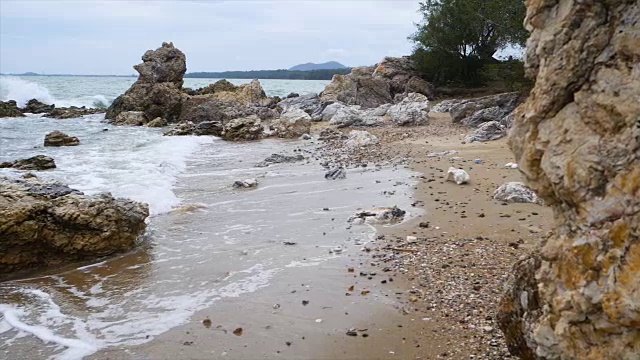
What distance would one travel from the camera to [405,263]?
6562 millimetres

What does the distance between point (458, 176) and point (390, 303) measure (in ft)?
18.6

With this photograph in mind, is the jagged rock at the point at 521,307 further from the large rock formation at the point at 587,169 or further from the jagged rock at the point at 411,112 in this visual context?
the jagged rock at the point at 411,112

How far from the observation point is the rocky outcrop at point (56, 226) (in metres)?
7.38

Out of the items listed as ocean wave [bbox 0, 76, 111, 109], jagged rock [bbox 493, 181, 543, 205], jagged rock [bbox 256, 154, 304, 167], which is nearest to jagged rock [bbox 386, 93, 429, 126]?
jagged rock [bbox 256, 154, 304, 167]

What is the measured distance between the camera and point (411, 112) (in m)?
23.1

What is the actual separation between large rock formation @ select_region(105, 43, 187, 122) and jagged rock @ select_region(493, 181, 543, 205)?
27919 mm

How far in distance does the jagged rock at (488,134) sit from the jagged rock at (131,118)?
21.7m

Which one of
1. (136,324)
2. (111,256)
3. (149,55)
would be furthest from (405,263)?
(149,55)

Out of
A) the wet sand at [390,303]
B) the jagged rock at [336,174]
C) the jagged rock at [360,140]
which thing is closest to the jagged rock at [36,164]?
the jagged rock at [336,174]

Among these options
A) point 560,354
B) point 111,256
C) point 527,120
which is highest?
point 527,120

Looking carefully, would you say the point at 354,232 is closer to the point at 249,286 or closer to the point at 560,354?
the point at 249,286

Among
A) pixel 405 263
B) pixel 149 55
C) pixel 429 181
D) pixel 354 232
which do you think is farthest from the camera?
pixel 149 55

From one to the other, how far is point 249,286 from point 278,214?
11.1 feet

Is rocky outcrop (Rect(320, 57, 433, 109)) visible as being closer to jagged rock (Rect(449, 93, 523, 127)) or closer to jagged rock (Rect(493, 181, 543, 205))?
jagged rock (Rect(449, 93, 523, 127))
